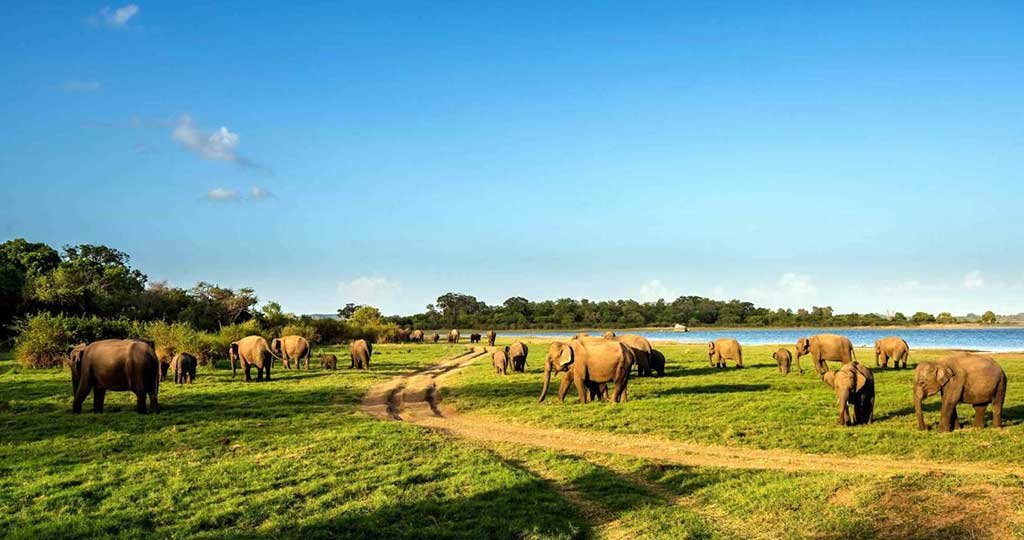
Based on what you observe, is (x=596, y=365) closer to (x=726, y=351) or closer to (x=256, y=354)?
(x=256, y=354)

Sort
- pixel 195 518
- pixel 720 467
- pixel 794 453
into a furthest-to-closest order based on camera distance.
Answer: pixel 794 453
pixel 720 467
pixel 195 518

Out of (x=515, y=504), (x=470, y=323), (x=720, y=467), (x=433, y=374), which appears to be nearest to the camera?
(x=515, y=504)

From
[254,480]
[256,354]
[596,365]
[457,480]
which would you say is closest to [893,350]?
[596,365]

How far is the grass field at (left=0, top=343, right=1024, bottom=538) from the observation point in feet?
28.6

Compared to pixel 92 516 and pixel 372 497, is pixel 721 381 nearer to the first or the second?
pixel 372 497

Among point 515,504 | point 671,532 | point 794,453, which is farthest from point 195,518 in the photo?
point 794,453

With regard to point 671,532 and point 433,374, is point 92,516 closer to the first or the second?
point 671,532

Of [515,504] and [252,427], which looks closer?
[515,504]

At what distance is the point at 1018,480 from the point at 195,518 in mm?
11645

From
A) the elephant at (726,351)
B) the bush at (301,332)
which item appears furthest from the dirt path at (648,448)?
the bush at (301,332)

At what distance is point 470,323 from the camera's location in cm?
15150

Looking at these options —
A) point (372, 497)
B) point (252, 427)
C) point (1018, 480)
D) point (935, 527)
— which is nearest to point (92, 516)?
point (372, 497)

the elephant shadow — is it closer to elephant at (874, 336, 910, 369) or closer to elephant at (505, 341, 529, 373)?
elephant at (505, 341, 529, 373)

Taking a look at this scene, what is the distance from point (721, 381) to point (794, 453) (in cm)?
1351
